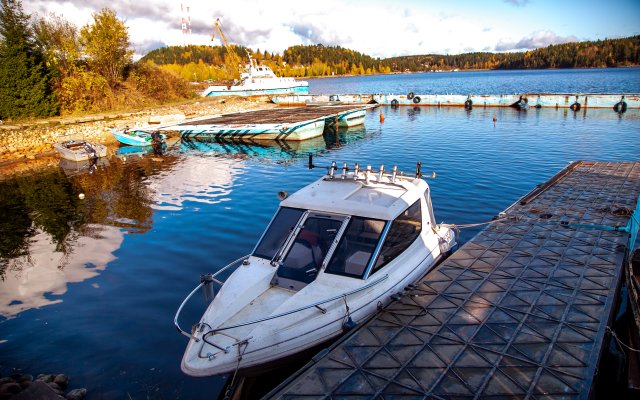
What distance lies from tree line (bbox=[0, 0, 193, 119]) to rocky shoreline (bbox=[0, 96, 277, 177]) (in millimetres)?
3497

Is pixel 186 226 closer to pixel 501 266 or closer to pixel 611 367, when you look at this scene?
pixel 501 266

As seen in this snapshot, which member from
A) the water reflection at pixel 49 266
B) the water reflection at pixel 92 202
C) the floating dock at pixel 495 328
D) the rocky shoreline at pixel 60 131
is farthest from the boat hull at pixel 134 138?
the floating dock at pixel 495 328

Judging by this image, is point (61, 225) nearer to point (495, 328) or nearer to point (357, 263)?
point (357, 263)

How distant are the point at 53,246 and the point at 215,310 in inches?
462

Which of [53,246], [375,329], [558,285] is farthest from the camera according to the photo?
[53,246]

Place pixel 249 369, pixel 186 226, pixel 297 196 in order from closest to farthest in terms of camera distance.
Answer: pixel 249 369
pixel 297 196
pixel 186 226

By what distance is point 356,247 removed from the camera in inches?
337

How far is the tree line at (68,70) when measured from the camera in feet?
134

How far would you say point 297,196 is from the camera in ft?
32.1

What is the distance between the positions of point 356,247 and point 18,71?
1874 inches

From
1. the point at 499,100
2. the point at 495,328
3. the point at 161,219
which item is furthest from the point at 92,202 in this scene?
the point at 499,100

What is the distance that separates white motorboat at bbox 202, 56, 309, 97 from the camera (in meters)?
77.8

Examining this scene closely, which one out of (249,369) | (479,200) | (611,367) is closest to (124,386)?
(249,369)

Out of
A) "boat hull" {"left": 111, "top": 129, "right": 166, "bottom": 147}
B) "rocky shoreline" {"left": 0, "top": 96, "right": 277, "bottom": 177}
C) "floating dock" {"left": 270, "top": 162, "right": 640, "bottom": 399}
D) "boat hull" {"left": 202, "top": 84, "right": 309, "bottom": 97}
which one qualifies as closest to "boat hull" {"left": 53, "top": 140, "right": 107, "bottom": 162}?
"rocky shoreline" {"left": 0, "top": 96, "right": 277, "bottom": 177}
